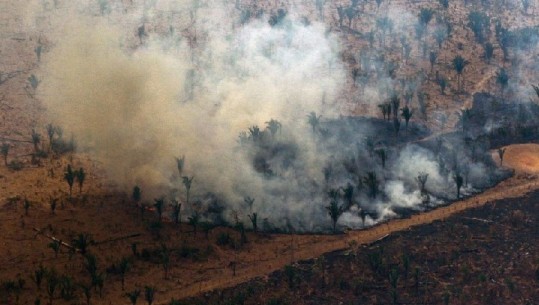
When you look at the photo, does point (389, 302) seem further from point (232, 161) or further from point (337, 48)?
point (337, 48)

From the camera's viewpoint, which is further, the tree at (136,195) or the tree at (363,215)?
the tree at (136,195)

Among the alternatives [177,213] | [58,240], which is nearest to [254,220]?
[177,213]

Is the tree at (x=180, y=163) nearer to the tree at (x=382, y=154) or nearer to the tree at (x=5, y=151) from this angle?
the tree at (x=5, y=151)

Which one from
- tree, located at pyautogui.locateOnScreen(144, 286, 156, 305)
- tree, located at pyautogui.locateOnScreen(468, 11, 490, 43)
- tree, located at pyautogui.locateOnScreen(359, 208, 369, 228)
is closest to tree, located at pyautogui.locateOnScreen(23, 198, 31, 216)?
tree, located at pyautogui.locateOnScreen(144, 286, 156, 305)

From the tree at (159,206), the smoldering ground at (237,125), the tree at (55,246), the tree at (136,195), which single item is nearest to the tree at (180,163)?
the smoldering ground at (237,125)

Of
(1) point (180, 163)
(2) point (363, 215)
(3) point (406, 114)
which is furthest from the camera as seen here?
(3) point (406, 114)

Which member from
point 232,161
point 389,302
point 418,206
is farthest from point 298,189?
point 389,302

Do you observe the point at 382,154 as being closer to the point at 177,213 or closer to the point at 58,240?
the point at 177,213
